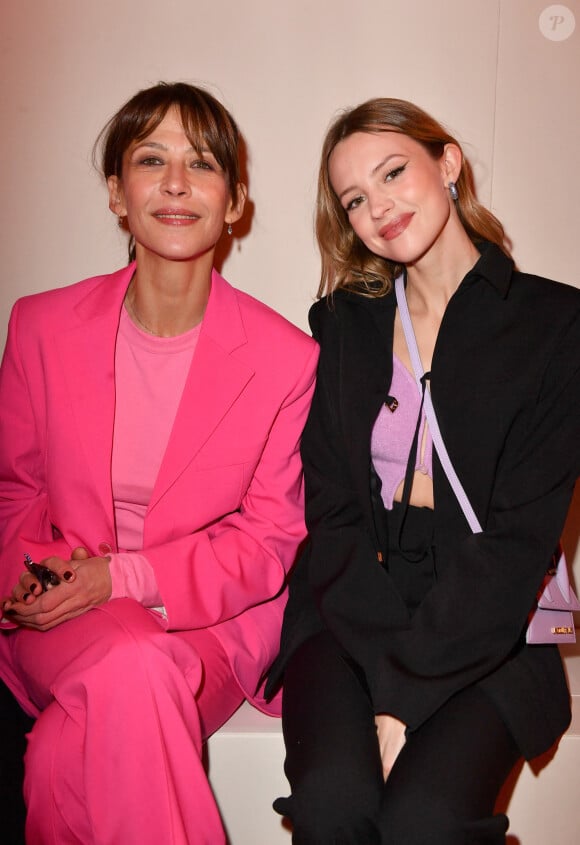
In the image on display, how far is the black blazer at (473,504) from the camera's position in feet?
5.63

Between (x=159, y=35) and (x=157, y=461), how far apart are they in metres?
1.13

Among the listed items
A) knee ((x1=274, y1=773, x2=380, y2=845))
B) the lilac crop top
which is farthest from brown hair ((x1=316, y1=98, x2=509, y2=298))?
knee ((x1=274, y1=773, x2=380, y2=845))

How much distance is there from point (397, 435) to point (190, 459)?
457 millimetres

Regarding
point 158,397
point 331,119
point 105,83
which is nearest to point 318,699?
point 158,397

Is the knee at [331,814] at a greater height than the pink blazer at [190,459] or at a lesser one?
lesser

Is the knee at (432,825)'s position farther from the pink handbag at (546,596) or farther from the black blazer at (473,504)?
the pink handbag at (546,596)

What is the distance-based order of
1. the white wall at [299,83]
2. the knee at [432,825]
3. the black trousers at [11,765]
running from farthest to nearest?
the white wall at [299,83], the black trousers at [11,765], the knee at [432,825]

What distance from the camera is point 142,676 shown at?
1573 mm

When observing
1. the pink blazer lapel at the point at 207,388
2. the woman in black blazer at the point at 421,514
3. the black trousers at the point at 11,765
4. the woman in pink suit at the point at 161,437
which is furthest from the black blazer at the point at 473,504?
the black trousers at the point at 11,765

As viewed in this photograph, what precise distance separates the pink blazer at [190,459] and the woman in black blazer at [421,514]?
9 cm

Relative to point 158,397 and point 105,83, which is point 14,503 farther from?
point 105,83

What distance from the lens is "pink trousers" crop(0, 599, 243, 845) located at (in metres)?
1.53

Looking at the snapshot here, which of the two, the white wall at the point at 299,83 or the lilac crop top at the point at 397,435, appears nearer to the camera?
the lilac crop top at the point at 397,435

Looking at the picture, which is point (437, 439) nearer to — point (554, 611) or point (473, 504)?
point (473, 504)
